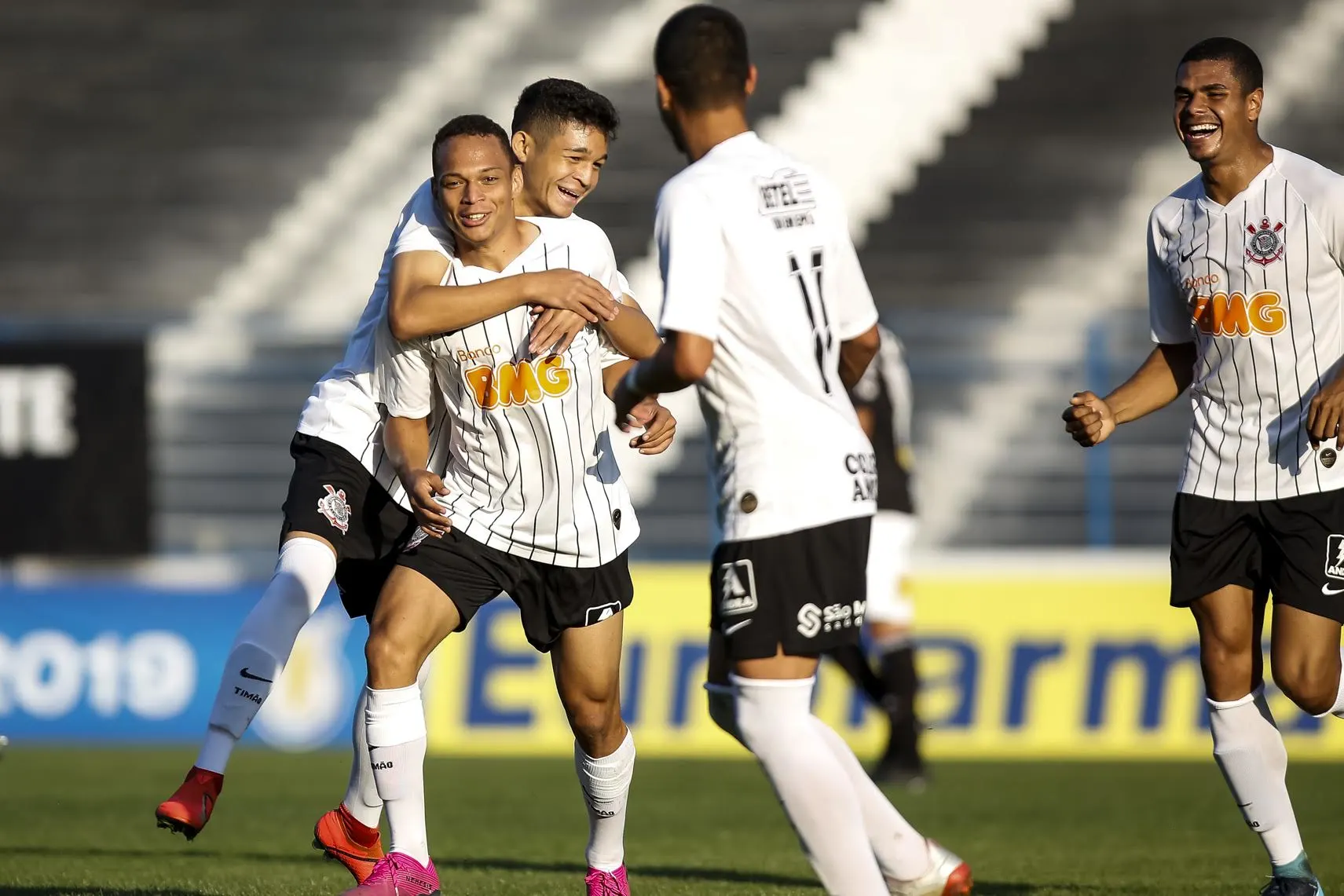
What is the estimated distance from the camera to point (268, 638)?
542 cm

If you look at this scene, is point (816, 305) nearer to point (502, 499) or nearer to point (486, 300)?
point (486, 300)

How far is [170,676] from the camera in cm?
1145

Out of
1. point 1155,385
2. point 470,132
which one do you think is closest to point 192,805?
point 470,132

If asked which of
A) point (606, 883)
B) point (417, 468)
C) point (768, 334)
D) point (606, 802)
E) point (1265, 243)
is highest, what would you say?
point (1265, 243)

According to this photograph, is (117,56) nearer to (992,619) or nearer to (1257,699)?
(992,619)

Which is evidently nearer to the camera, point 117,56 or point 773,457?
point 773,457

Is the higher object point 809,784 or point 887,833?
point 809,784

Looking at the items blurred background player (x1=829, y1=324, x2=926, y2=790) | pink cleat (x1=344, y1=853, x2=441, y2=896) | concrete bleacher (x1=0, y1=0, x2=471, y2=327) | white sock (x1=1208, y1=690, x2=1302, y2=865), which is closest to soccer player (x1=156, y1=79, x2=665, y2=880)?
pink cleat (x1=344, y1=853, x2=441, y2=896)

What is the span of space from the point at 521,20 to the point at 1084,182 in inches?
202

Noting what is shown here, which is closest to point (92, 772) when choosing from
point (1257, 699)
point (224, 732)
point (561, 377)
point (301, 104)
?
point (224, 732)

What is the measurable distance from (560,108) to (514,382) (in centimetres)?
83

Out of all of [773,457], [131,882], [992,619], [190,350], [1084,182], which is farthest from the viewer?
[1084,182]

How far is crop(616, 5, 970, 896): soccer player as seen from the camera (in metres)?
4.14

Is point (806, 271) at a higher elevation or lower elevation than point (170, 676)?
higher
